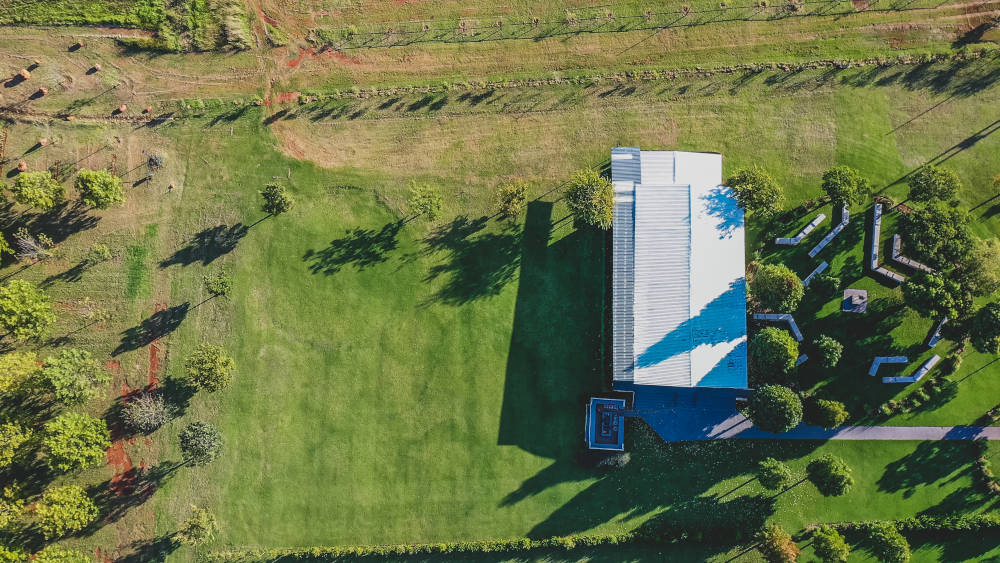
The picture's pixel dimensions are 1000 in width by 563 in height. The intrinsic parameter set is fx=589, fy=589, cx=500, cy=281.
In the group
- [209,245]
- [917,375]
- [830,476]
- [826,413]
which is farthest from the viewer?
[209,245]

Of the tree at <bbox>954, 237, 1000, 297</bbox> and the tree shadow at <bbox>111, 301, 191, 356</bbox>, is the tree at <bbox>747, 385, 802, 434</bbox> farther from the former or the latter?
the tree shadow at <bbox>111, 301, 191, 356</bbox>

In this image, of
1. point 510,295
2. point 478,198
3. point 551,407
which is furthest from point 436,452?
point 478,198

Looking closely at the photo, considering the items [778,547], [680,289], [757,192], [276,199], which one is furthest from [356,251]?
[778,547]

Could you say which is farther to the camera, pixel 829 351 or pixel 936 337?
pixel 936 337

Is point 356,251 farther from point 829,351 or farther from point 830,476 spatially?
point 830,476

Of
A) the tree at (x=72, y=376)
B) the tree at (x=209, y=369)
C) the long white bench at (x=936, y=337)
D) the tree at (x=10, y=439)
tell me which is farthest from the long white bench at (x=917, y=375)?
the tree at (x=10, y=439)

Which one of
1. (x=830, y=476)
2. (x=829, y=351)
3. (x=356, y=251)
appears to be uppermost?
(x=356, y=251)

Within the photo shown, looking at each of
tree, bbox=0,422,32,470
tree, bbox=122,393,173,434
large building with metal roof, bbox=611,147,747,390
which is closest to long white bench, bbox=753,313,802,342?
large building with metal roof, bbox=611,147,747,390
